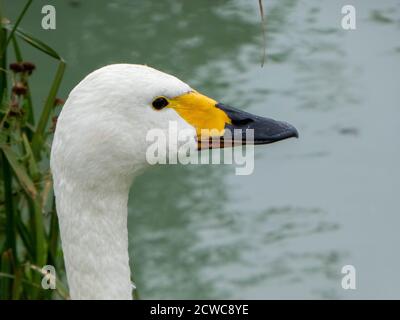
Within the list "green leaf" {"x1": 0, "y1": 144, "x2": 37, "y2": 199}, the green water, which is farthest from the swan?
the green water

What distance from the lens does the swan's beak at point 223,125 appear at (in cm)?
234

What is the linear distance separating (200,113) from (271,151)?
8.41 feet

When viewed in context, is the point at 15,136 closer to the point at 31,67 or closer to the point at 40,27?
the point at 31,67

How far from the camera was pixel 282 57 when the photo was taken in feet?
18.7

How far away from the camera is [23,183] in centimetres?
279

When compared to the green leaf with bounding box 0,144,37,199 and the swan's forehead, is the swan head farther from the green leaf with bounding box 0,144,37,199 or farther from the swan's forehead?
the green leaf with bounding box 0,144,37,199

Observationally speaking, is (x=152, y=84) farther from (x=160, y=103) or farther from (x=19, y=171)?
(x=19, y=171)

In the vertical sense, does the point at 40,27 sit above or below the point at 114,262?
above

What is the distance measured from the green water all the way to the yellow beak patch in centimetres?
180

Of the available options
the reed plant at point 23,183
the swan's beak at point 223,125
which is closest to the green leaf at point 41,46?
the reed plant at point 23,183

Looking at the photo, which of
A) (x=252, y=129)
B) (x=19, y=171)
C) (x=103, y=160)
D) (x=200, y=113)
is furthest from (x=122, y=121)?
(x=19, y=171)

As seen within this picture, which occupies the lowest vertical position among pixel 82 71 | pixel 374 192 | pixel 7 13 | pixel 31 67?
pixel 374 192
